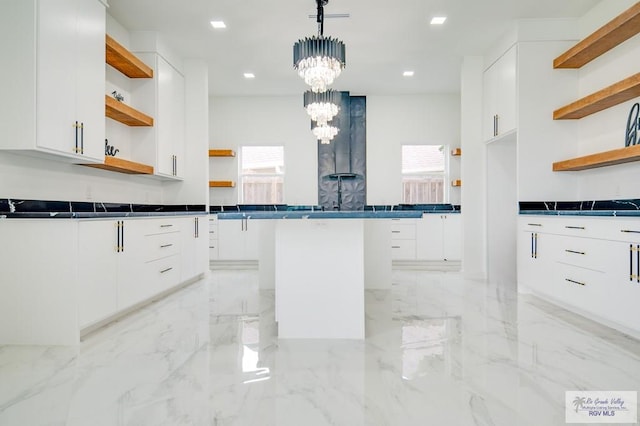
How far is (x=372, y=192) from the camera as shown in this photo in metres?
6.73

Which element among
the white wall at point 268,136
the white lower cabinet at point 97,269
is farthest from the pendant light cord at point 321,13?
the white wall at point 268,136

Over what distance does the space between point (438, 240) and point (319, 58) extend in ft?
13.2

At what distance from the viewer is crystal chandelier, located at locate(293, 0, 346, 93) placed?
3000 mm

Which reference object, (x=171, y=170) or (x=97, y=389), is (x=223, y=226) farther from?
(x=97, y=389)

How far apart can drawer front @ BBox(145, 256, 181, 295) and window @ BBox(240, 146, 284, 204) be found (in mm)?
2880

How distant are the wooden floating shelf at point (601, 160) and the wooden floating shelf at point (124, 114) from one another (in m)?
4.56

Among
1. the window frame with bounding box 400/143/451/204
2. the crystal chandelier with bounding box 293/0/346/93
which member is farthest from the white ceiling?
the window frame with bounding box 400/143/451/204

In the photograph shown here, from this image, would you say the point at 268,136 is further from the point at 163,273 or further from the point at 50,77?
the point at 50,77

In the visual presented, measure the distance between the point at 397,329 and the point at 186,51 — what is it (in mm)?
4371

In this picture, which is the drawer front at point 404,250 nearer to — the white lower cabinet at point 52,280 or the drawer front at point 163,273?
the drawer front at point 163,273

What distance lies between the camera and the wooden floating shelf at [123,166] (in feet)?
11.3

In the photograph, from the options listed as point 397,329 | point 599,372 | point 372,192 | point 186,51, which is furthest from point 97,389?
point 372,192

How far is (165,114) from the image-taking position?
4508 mm

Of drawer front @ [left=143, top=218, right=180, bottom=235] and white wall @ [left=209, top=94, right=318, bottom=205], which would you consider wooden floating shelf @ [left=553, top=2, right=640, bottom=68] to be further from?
drawer front @ [left=143, top=218, right=180, bottom=235]
